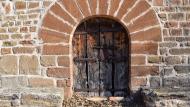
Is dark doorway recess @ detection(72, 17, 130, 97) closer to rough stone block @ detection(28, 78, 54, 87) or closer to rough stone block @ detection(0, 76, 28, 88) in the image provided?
rough stone block @ detection(28, 78, 54, 87)

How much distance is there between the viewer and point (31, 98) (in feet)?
20.2

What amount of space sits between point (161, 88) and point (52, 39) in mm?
1925

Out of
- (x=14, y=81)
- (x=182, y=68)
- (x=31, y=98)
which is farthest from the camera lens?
(x=14, y=81)

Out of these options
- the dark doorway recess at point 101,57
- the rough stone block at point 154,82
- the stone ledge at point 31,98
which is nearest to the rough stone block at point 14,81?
the stone ledge at point 31,98

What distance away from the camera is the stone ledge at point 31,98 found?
6.12m

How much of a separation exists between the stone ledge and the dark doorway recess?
76 centimetres

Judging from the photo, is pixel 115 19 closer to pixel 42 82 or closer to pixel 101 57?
pixel 101 57

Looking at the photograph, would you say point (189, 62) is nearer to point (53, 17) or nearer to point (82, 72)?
point (82, 72)

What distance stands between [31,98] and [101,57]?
140 cm

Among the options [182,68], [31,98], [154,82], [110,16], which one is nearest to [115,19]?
[110,16]

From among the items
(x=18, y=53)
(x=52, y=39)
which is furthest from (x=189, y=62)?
(x=18, y=53)

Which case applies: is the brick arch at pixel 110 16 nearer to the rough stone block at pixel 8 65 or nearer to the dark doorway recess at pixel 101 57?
the dark doorway recess at pixel 101 57

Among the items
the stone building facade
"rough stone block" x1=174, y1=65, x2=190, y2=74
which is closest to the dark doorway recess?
the stone building facade

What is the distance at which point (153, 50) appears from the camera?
257 inches
